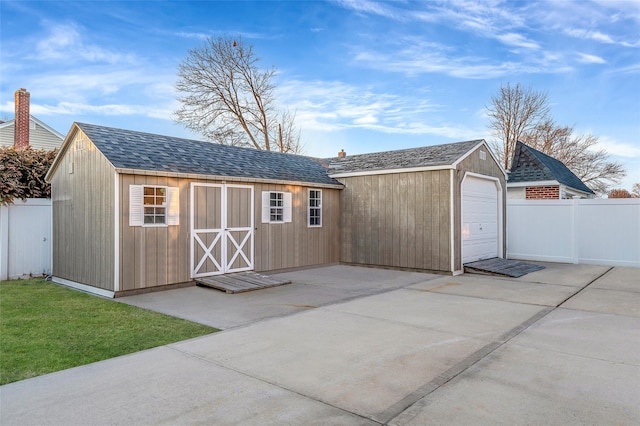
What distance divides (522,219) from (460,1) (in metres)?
6.94

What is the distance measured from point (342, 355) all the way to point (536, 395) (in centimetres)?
178

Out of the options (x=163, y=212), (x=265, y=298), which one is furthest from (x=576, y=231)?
(x=163, y=212)

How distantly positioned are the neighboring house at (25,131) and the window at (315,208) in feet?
32.8

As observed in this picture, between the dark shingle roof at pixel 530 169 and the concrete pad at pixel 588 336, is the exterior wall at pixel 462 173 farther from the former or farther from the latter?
the concrete pad at pixel 588 336

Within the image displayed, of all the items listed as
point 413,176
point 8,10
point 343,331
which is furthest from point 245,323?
point 8,10

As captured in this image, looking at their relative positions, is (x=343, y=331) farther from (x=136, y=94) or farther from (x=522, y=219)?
(x=136, y=94)

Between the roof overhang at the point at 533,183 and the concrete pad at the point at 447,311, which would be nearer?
the concrete pad at the point at 447,311

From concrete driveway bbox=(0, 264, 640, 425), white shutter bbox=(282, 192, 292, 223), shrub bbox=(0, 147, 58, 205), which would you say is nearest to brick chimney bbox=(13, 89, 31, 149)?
shrub bbox=(0, 147, 58, 205)

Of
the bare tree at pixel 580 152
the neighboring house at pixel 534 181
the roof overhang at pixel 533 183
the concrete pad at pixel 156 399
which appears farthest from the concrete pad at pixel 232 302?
the bare tree at pixel 580 152

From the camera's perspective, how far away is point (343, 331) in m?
4.98

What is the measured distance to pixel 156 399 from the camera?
3057 mm

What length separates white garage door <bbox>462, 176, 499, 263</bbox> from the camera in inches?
415

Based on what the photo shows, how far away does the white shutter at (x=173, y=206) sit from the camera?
26.2ft

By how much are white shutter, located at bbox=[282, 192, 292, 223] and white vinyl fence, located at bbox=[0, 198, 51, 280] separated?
5.85 meters
